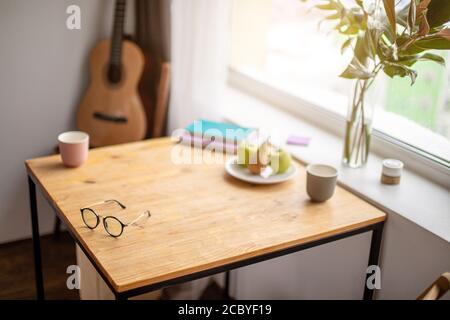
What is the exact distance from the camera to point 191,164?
1942 mm

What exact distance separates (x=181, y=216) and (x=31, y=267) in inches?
45.1

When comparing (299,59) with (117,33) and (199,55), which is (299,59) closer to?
(199,55)

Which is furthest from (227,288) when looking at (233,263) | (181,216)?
(233,263)

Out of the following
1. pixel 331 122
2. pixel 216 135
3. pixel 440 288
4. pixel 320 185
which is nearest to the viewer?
pixel 440 288

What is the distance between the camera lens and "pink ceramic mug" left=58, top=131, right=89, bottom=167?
1.82 meters

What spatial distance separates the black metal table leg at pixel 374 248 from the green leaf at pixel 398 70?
0.41 meters

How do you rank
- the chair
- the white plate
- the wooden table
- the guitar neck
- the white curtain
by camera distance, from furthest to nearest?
the guitar neck
the white curtain
the white plate
the wooden table
the chair

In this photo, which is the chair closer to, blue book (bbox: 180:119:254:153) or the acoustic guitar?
blue book (bbox: 180:119:254:153)

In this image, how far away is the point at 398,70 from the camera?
162 centimetres

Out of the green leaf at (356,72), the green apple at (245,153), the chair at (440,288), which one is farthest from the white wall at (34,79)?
the chair at (440,288)

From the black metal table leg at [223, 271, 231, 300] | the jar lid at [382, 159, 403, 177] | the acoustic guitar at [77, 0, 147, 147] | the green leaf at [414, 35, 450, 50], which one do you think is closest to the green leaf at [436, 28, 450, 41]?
the green leaf at [414, 35, 450, 50]

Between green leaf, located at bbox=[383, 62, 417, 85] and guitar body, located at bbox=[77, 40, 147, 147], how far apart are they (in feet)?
4.02

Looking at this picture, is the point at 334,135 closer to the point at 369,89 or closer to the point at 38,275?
the point at 369,89

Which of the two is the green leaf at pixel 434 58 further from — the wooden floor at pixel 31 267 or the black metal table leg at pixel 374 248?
the wooden floor at pixel 31 267
